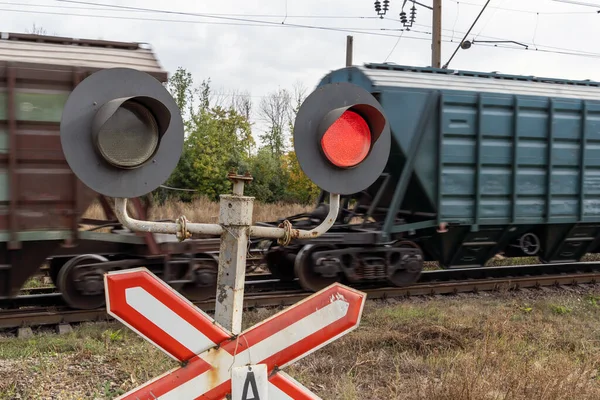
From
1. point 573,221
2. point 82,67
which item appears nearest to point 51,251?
point 82,67

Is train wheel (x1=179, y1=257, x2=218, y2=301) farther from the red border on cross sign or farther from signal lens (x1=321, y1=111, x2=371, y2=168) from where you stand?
signal lens (x1=321, y1=111, x2=371, y2=168)

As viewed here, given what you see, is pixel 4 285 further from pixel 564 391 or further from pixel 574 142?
pixel 574 142

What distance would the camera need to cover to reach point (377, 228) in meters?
9.62

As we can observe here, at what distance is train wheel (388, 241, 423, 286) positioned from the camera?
9.62 m

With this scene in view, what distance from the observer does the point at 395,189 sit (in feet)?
31.6

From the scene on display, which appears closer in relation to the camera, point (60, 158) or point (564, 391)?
point (564, 391)

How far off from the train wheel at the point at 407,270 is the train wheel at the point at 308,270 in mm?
1129

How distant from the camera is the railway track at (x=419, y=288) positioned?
7.54m

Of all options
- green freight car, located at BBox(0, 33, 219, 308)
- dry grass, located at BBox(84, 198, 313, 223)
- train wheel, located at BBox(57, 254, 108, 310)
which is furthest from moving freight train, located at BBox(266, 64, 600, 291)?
dry grass, located at BBox(84, 198, 313, 223)

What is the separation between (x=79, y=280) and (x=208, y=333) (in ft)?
19.3

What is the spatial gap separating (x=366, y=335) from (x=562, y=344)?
2.10m

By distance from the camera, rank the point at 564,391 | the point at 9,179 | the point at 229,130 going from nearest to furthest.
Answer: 1. the point at 564,391
2. the point at 9,179
3. the point at 229,130

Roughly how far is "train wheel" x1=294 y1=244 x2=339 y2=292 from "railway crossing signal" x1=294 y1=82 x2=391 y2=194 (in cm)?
674

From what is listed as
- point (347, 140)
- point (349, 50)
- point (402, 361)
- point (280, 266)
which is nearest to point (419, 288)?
point (280, 266)
